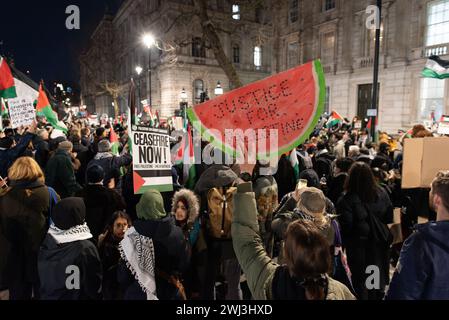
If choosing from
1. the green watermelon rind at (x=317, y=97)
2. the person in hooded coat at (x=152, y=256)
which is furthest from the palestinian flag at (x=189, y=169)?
the green watermelon rind at (x=317, y=97)

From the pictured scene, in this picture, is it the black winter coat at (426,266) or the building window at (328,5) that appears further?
the building window at (328,5)

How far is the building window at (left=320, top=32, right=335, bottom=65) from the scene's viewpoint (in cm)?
2422

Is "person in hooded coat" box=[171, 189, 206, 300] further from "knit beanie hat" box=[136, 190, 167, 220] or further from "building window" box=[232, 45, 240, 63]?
"building window" box=[232, 45, 240, 63]

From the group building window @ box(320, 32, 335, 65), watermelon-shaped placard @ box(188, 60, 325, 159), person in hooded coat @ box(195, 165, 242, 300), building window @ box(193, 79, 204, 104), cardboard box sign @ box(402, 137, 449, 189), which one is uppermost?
building window @ box(320, 32, 335, 65)

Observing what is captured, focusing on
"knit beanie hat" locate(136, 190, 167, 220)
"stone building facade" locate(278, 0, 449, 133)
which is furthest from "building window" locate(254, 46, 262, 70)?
"knit beanie hat" locate(136, 190, 167, 220)

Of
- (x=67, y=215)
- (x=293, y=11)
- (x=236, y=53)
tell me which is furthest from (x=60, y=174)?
(x=236, y=53)

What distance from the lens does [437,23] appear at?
1819cm

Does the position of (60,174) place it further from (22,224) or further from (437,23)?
(437,23)

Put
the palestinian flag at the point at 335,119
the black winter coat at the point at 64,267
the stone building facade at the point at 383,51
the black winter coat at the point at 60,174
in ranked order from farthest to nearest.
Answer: the stone building facade at the point at 383,51 < the palestinian flag at the point at 335,119 < the black winter coat at the point at 60,174 < the black winter coat at the point at 64,267

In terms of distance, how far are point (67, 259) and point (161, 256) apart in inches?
30.9

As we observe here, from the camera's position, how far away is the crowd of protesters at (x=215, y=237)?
6.48 ft

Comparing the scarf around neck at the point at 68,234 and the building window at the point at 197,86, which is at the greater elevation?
the building window at the point at 197,86

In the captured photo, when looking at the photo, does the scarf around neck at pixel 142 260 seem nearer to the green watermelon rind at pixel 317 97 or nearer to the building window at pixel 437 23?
the green watermelon rind at pixel 317 97
